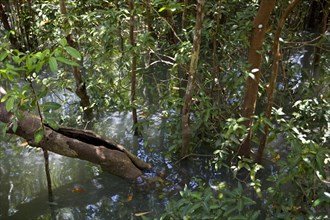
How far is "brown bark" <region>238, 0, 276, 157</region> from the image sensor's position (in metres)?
2.97

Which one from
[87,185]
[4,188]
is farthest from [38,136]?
[4,188]

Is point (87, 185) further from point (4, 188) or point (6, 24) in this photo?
point (6, 24)

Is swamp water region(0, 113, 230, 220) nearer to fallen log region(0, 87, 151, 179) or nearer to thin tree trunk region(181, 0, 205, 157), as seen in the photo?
fallen log region(0, 87, 151, 179)

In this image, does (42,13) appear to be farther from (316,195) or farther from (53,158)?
(316,195)

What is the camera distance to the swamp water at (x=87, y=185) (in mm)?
3334

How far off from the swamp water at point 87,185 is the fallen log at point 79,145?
181mm

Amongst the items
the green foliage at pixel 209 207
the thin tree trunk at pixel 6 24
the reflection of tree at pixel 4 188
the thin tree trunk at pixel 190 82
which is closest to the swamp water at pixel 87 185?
the reflection of tree at pixel 4 188

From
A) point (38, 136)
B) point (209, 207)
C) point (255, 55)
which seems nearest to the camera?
point (209, 207)

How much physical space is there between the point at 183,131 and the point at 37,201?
1426 millimetres

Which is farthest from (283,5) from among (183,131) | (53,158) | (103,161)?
(53,158)

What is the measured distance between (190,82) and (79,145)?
111cm

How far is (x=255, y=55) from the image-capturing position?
126 inches

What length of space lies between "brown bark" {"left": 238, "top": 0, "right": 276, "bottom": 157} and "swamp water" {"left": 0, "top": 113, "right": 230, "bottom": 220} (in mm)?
622

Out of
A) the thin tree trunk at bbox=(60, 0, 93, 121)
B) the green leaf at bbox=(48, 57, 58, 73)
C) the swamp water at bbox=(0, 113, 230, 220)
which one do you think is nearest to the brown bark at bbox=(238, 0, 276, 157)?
the swamp water at bbox=(0, 113, 230, 220)
